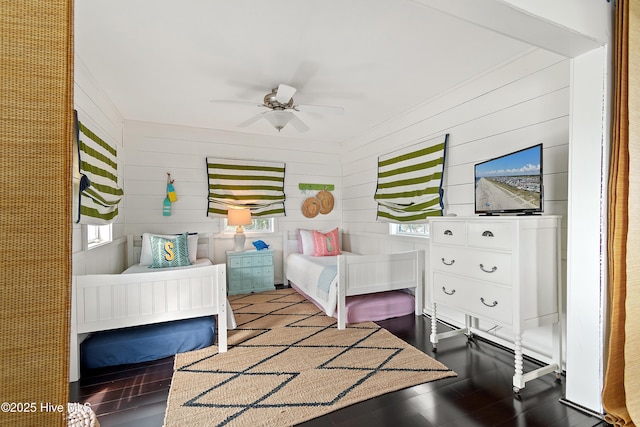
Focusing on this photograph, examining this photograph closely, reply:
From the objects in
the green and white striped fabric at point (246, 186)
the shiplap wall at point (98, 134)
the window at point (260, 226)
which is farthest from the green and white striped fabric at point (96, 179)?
the window at point (260, 226)

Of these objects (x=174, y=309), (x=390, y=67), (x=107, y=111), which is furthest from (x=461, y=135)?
(x=107, y=111)

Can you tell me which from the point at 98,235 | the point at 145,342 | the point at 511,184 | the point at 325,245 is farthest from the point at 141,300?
the point at 511,184

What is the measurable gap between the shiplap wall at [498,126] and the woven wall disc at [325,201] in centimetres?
119

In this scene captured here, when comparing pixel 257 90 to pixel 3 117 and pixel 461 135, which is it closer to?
pixel 461 135

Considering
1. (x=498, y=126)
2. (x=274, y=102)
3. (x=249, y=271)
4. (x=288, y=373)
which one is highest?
(x=274, y=102)

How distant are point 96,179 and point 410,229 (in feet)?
11.4

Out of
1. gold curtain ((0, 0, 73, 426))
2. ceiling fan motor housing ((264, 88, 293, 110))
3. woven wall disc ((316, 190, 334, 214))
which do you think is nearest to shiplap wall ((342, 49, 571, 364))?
woven wall disc ((316, 190, 334, 214))

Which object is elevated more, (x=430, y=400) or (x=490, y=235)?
(x=490, y=235)

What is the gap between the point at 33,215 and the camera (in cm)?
57

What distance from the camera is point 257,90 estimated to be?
3.06 m

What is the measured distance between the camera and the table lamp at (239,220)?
4.26 meters

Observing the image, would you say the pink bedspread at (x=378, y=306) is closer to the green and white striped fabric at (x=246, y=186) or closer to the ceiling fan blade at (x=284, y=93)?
the green and white striped fabric at (x=246, y=186)

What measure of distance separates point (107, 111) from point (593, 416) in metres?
4.85

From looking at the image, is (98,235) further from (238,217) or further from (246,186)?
(246,186)
